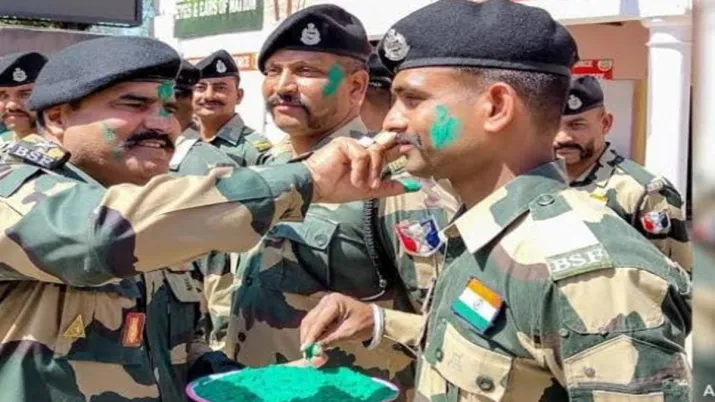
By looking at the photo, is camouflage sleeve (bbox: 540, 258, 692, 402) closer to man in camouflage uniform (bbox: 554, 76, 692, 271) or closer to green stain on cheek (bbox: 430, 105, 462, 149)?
green stain on cheek (bbox: 430, 105, 462, 149)

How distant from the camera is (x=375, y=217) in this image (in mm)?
3213

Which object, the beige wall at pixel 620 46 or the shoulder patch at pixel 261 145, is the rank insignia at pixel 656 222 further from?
the beige wall at pixel 620 46

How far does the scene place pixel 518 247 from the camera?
1.89 m

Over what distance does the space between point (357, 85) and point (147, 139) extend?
4.46ft

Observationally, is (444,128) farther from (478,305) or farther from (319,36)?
(319,36)

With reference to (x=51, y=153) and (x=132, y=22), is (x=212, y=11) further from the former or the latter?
(x=51, y=153)

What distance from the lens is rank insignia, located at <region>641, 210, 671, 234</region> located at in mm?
5406

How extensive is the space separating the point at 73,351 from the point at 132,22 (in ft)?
46.1

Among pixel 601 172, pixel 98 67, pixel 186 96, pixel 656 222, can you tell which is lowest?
pixel 656 222

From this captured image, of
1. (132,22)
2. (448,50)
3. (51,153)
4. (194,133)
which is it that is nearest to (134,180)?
(51,153)

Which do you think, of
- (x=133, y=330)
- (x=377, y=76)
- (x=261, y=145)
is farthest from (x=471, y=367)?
(x=261, y=145)

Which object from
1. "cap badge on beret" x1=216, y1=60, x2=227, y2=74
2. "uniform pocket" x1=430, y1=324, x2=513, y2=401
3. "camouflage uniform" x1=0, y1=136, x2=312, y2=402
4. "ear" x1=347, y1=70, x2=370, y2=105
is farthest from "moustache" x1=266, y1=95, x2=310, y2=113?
"cap badge on beret" x1=216, y1=60, x2=227, y2=74

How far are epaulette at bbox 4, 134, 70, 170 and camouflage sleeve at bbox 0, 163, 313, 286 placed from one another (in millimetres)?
133

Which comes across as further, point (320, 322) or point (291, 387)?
point (320, 322)
